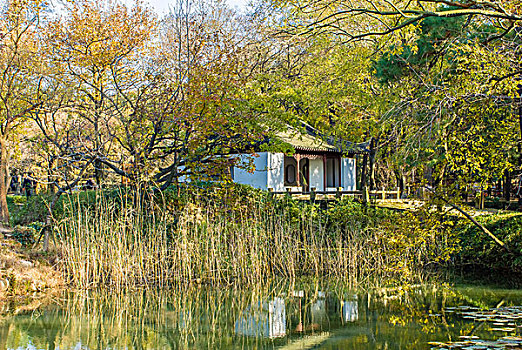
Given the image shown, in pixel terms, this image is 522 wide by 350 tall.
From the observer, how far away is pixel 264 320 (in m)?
8.21

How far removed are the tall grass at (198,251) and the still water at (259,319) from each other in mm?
484

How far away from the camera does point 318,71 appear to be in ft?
62.3

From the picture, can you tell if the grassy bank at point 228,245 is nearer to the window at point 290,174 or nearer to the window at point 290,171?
the window at point 290,171

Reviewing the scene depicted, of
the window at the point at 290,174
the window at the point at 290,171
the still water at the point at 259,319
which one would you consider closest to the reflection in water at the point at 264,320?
the still water at the point at 259,319

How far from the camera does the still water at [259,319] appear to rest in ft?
22.7

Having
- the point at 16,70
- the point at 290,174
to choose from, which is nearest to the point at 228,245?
the point at 16,70

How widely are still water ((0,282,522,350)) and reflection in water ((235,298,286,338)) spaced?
14 mm

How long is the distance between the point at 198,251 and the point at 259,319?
103 inches

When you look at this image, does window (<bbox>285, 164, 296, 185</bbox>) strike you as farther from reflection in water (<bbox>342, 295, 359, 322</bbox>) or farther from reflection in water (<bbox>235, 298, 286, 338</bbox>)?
reflection in water (<bbox>235, 298, 286, 338</bbox>)

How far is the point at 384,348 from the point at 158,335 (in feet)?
9.50

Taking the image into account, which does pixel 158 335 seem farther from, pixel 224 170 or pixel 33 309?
pixel 224 170

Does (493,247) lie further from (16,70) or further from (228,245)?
(16,70)

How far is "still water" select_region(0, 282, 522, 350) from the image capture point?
6926 mm

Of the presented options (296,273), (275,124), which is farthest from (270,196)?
(296,273)
